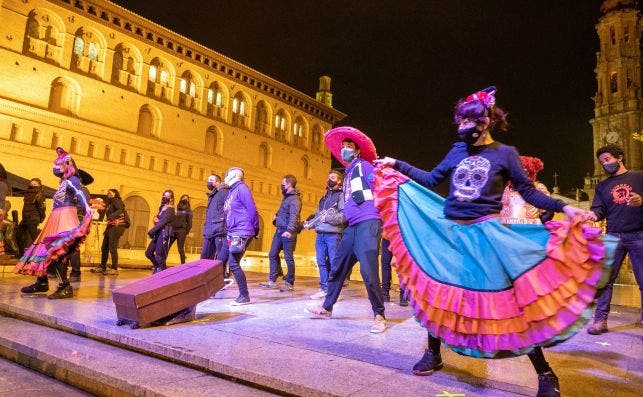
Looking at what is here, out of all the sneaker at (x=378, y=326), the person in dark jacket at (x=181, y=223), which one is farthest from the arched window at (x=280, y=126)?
the sneaker at (x=378, y=326)

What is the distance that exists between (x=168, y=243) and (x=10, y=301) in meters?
4.88

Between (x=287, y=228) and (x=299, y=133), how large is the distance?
40.8 meters

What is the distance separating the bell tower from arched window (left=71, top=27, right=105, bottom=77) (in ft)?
203

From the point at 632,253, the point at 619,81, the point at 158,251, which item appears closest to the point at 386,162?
the point at 632,253

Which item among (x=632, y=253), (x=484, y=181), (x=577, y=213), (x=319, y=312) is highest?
(x=484, y=181)

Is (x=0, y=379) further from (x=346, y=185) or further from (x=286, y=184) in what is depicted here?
(x=286, y=184)

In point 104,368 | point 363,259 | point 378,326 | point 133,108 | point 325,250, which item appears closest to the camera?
point 104,368

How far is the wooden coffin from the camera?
14.0 feet

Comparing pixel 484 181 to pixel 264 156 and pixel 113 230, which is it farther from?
pixel 264 156

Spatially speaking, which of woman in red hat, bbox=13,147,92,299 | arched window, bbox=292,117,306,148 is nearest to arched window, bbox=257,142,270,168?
arched window, bbox=292,117,306,148

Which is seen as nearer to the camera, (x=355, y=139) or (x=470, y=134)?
(x=470, y=134)

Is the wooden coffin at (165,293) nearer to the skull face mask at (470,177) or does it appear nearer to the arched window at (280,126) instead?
the skull face mask at (470,177)

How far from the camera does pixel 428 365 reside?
9.98 feet

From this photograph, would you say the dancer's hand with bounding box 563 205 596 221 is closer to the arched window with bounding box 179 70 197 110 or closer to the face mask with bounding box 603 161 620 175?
the face mask with bounding box 603 161 620 175
